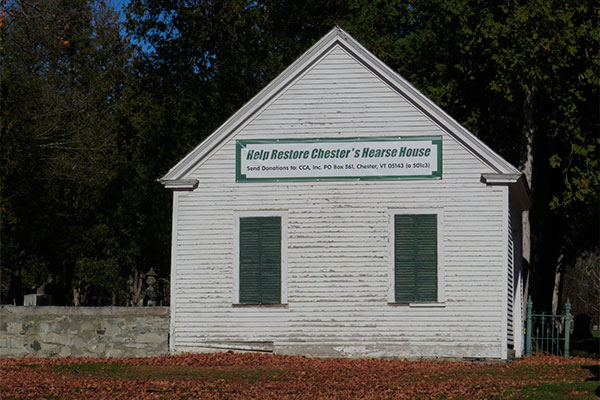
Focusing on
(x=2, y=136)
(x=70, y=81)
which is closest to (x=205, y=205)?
(x=2, y=136)

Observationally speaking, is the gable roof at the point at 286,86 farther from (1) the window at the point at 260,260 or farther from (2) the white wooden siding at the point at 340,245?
(1) the window at the point at 260,260

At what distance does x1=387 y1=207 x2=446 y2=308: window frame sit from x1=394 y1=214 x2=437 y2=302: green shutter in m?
0.07

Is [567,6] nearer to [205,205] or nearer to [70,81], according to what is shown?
[205,205]

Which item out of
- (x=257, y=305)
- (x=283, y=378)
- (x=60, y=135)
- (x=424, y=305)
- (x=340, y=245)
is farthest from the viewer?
(x=60, y=135)

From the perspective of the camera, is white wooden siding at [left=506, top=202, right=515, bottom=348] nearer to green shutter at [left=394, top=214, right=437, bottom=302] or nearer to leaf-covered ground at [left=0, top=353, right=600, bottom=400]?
leaf-covered ground at [left=0, top=353, right=600, bottom=400]

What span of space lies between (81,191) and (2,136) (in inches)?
Answer: 515

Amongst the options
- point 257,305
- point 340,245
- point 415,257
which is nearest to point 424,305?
point 415,257

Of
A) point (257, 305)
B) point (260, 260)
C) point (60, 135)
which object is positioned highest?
point (60, 135)

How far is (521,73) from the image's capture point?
92.5ft

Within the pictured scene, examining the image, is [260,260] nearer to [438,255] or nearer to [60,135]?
[438,255]

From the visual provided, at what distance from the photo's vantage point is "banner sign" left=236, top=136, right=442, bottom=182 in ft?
73.8

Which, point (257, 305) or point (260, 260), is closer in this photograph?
point (257, 305)

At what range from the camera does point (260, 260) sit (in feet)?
74.8

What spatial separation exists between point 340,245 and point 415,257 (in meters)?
1.75
